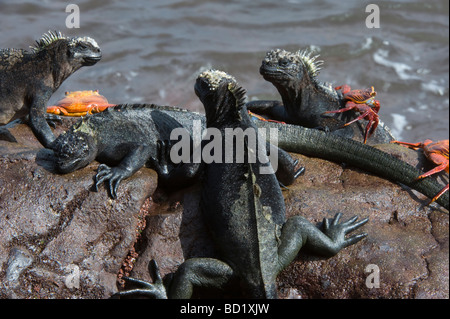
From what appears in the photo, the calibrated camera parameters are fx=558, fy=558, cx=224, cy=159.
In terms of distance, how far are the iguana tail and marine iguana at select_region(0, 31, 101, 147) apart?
187 cm

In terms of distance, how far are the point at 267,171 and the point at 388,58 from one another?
862cm

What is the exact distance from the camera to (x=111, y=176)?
4.04 metres

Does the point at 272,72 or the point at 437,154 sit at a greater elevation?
the point at 272,72

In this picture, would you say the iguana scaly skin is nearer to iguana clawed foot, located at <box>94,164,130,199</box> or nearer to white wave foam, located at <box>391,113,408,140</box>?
iguana clawed foot, located at <box>94,164,130,199</box>

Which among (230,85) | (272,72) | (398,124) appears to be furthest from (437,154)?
(398,124)

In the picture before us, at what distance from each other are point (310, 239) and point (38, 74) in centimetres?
301

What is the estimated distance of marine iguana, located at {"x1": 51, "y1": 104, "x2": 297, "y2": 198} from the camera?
13.2ft

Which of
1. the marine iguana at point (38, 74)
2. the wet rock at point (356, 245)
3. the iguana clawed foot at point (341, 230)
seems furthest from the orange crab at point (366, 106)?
the marine iguana at point (38, 74)

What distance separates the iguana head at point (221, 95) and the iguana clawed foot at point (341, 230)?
104 cm

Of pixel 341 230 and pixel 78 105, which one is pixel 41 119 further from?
pixel 341 230

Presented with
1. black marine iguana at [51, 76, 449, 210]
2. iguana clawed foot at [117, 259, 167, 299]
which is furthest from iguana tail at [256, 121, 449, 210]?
iguana clawed foot at [117, 259, 167, 299]

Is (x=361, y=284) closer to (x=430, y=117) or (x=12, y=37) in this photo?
(x=430, y=117)

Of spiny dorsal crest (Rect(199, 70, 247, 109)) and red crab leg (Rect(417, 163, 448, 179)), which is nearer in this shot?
spiny dorsal crest (Rect(199, 70, 247, 109))

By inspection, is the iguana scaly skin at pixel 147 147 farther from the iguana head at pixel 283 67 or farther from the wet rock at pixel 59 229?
the iguana head at pixel 283 67
